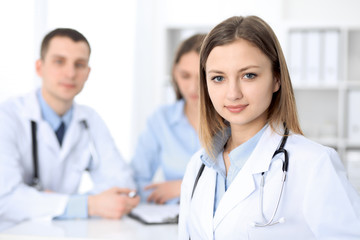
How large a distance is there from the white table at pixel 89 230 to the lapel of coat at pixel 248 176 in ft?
0.96

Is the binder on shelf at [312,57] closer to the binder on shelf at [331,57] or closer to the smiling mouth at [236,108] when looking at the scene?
the binder on shelf at [331,57]

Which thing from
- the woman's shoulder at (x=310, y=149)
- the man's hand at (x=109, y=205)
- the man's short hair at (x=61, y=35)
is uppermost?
the man's short hair at (x=61, y=35)

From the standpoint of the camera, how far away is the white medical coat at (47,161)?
1651 millimetres

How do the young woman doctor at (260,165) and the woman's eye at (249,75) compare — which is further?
the woman's eye at (249,75)

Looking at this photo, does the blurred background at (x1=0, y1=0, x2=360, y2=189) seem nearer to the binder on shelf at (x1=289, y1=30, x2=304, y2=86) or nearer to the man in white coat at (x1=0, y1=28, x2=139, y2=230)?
the binder on shelf at (x1=289, y1=30, x2=304, y2=86)

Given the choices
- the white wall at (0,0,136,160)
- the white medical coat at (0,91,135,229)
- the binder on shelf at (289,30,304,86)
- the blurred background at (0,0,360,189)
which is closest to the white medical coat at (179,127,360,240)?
the white medical coat at (0,91,135,229)

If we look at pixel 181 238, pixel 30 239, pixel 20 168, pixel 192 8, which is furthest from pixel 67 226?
pixel 192 8

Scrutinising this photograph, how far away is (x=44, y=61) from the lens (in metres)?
1.71

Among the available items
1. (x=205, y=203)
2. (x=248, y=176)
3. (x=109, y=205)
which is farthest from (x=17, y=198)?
(x=248, y=176)

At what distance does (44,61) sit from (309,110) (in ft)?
7.44

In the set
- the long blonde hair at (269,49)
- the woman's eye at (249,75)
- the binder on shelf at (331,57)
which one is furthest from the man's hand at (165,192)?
the binder on shelf at (331,57)

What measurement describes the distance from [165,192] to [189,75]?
0.58m

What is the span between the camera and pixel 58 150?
183 cm

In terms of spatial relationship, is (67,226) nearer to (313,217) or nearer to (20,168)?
(20,168)
